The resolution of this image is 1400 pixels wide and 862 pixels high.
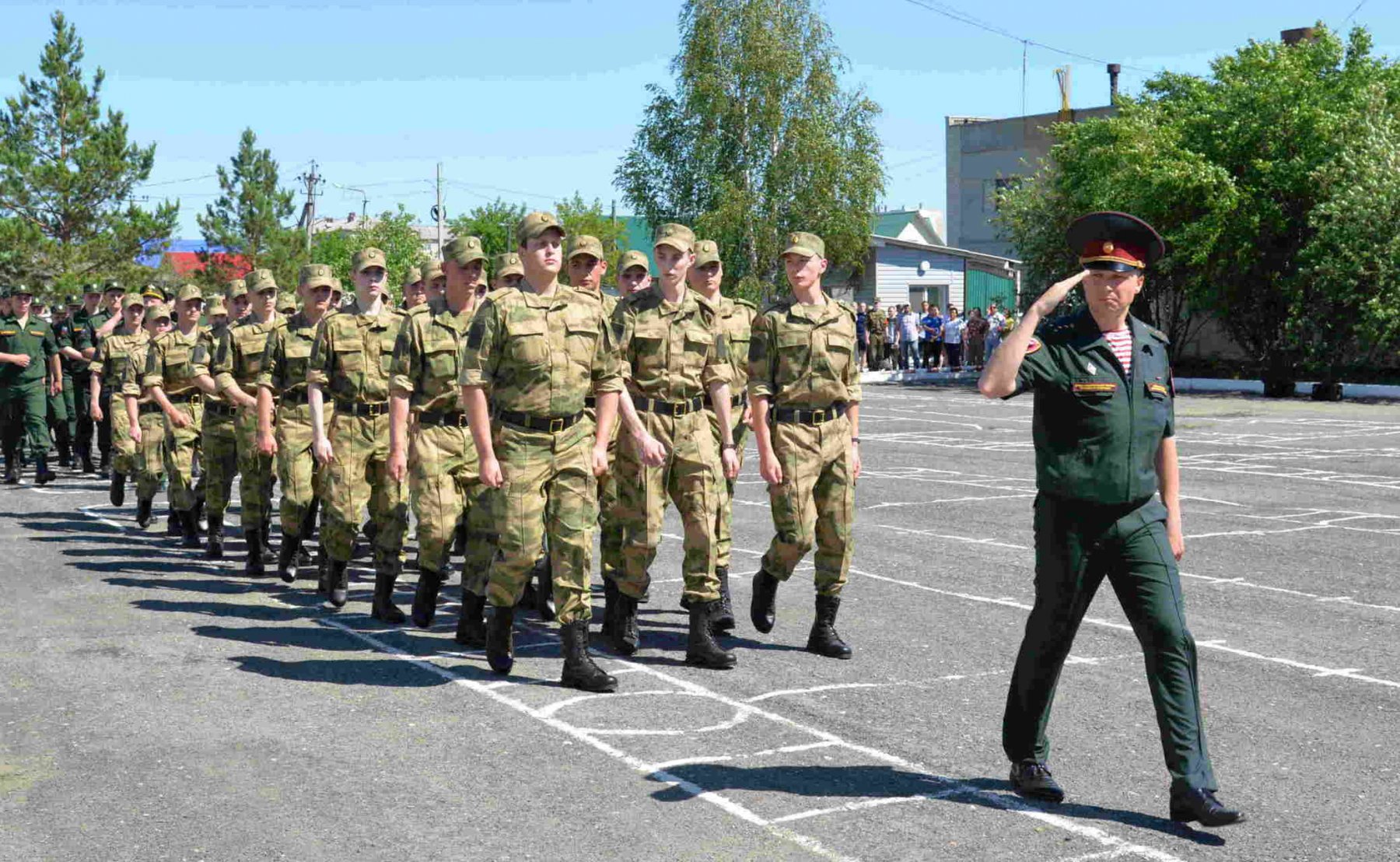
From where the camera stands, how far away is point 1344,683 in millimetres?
7828

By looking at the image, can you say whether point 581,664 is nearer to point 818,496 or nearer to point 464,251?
point 818,496

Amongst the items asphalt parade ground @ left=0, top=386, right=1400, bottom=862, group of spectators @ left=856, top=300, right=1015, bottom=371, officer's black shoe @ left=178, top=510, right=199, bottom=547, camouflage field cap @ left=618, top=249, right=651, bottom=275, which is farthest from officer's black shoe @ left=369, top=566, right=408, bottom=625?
group of spectators @ left=856, top=300, right=1015, bottom=371

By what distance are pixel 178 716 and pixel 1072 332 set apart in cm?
430

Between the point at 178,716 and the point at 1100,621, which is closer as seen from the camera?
the point at 178,716

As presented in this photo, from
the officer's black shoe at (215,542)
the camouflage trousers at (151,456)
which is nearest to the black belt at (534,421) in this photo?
the officer's black shoe at (215,542)

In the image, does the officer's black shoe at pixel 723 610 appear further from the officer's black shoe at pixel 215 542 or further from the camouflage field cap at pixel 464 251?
the officer's black shoe at pixel 215 542

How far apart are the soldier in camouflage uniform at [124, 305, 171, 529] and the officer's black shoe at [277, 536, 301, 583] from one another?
128 inches

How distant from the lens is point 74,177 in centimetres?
5153

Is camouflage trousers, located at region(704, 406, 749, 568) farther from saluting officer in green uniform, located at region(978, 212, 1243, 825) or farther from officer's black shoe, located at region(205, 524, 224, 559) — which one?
officer's black shoe, located at region(205, 524, 224, 559)

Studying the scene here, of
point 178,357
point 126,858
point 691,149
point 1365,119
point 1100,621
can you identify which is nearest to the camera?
point 126,858

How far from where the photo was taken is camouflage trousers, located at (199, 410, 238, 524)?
1210 centimetres

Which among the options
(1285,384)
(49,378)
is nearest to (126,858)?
(49,378)

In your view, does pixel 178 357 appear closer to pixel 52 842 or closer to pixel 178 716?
pixel 178 716

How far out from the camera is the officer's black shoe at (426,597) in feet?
30.4
